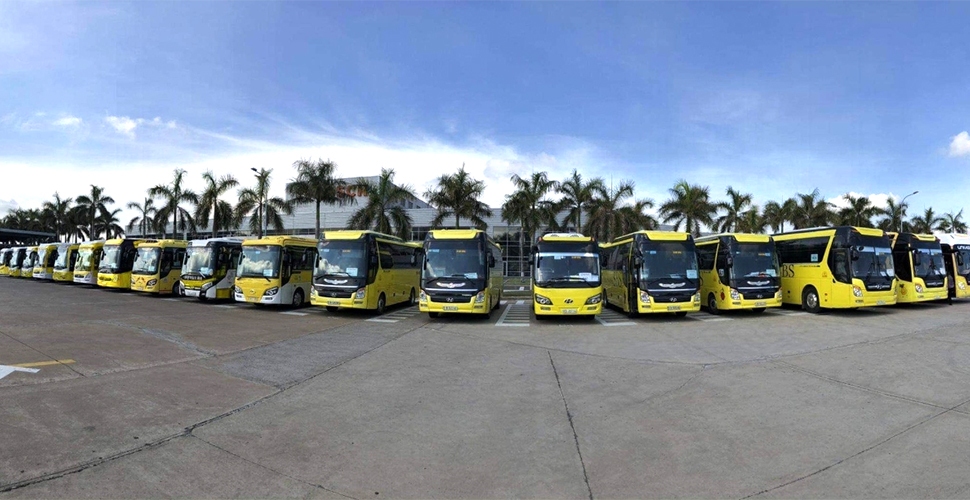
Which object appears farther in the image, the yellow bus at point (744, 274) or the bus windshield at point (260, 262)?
the bus windshield at point (260, 262)

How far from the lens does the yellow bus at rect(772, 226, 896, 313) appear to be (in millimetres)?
15977

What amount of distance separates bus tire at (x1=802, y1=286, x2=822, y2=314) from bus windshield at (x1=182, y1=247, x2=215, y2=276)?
76.8ft

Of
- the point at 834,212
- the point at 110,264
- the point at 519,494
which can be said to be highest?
the point at 834,212

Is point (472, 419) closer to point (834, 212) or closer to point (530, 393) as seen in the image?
point (530, 393)

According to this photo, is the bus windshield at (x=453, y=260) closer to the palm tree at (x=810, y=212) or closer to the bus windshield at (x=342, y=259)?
the bus windshield at (x=342, y=259)

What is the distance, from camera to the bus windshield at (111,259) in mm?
26234

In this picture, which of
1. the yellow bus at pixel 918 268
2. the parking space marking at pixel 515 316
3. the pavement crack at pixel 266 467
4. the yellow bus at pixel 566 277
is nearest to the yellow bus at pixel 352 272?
the parking space marking at pixel 515 316

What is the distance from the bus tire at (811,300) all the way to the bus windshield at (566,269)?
8159 mm

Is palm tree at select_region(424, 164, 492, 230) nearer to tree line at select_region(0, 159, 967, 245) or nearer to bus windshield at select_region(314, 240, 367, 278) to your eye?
tree line at select_region(0, 159, 967, 245)

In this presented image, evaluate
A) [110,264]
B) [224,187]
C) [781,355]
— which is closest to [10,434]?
[781,355]

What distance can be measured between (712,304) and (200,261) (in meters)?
21.0

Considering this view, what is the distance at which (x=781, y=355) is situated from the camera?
31.8ft

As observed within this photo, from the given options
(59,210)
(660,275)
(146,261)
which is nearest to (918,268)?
(660,275)

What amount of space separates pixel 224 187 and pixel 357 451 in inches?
1423
